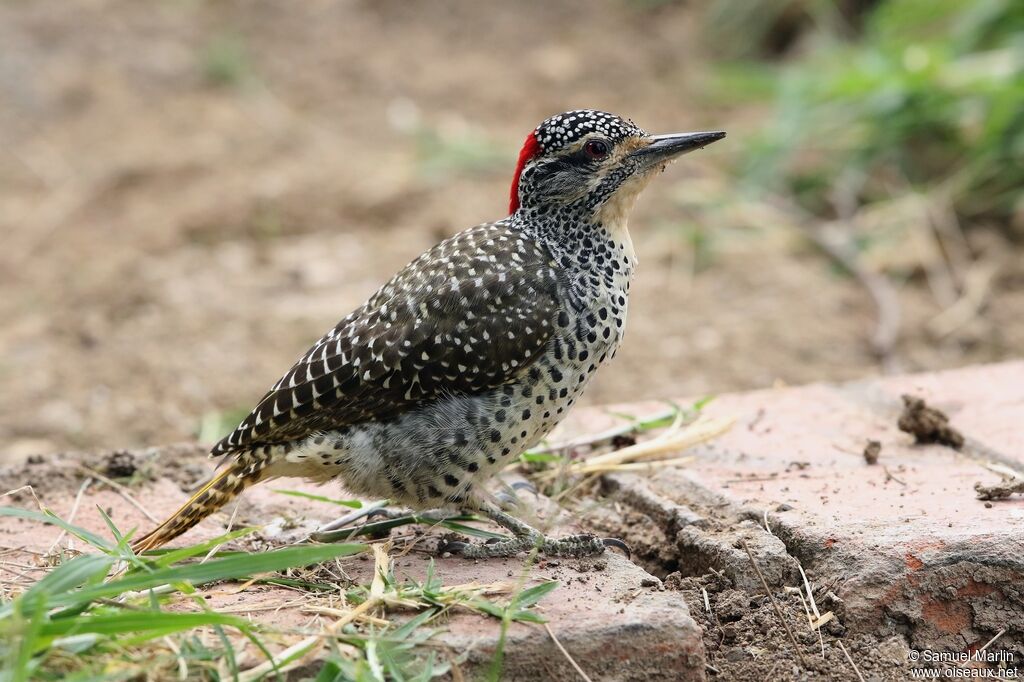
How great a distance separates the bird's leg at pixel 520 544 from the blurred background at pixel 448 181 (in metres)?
2.18

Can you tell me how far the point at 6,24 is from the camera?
954cm

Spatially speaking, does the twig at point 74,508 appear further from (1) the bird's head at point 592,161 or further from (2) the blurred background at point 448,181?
(1) the bird's head at point 592,161

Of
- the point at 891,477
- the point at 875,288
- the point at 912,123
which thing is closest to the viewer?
the point at 891,477

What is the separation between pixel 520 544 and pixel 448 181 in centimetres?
492

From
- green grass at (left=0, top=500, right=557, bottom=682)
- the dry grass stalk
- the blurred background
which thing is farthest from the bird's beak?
the blurred background

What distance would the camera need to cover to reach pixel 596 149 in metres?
3.71

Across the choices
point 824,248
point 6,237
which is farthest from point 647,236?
point 6,237

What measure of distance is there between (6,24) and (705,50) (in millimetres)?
5528

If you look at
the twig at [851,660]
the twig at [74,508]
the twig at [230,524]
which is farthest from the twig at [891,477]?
the twig at [74,508]

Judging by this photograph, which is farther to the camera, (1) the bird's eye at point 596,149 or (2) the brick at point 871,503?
(1) the bird's eye at point 596,149

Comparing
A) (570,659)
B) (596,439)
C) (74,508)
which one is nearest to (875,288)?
(596,439)

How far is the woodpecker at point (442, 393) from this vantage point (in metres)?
3.32

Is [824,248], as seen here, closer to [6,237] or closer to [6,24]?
[6,237]

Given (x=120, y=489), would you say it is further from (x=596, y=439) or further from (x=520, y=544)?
(x=596, y=439)
